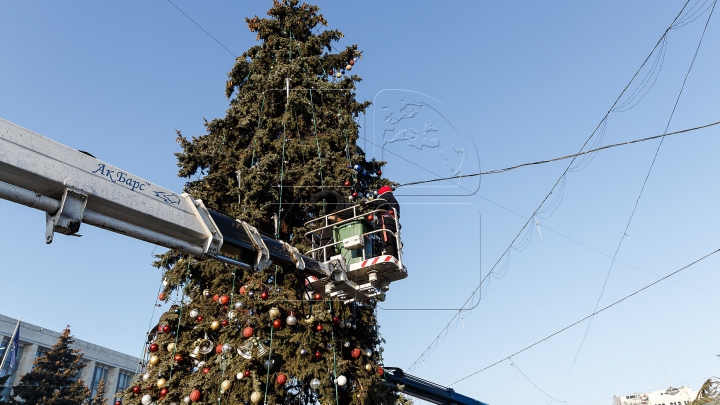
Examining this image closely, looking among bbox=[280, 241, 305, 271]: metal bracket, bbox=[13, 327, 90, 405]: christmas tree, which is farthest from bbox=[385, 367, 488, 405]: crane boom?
bbox=[13, 327, 90, 405]: christmas tree

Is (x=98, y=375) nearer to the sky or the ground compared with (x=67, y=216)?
nearer to the sky

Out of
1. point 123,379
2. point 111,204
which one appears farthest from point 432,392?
point 123,379

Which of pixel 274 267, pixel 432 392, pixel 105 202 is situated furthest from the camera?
pixel 432 392

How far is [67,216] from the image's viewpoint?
4.76 meters

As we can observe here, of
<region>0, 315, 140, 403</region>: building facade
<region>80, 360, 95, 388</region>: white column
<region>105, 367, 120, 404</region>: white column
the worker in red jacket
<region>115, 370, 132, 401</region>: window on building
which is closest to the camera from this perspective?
the worker in red jacket

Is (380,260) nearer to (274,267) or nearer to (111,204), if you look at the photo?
(274,267)

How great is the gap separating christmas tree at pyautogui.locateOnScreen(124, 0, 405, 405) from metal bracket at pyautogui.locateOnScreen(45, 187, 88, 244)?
3.10 metres

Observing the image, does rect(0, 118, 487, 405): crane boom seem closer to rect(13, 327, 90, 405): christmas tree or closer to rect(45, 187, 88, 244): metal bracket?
rect(45, 187, 88, 244): metal bracket

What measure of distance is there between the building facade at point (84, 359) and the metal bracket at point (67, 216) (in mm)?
51613

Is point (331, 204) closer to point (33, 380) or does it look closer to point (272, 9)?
point (272, 9)

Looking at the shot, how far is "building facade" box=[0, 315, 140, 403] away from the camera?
1984 inches

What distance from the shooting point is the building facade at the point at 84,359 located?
5041cm

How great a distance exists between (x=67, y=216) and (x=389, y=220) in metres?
5.02

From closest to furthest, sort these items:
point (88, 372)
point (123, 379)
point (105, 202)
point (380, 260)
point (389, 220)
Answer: point (105, 202)
point (380, 260)
point (389, 220)
point (88, 372)
point (123, 379)
